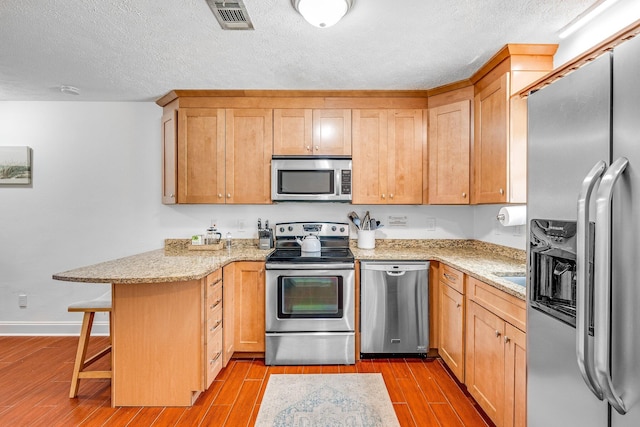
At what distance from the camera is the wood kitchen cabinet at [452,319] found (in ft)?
7.59

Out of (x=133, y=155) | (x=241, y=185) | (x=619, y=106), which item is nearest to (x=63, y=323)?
(x=133, y=155)

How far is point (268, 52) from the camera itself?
2299 millimetres

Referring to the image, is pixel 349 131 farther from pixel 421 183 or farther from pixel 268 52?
pixel 268 52

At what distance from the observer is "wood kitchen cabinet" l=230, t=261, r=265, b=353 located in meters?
2.76

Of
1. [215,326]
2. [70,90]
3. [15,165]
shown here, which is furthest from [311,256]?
[15,165]

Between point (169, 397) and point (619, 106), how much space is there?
260 cm

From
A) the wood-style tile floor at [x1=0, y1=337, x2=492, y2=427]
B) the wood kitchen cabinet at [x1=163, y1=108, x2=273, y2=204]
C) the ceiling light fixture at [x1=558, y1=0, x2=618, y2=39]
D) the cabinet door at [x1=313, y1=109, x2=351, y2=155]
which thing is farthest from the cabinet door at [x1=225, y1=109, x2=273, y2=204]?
the ceiling light fixture at [x1=558, y1=0, x2=618, y2=39]

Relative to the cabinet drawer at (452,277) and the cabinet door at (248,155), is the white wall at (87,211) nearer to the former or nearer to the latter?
the cabinet door at (248,155)

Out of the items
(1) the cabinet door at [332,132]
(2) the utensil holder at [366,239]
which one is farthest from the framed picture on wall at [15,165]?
(2) the utensil holder at [366,239]

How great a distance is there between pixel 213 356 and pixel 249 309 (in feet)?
1.69

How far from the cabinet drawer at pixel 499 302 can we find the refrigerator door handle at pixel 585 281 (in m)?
0.67

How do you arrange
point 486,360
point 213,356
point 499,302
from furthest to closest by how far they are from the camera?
point 213,356
point 486,360
point 499,302

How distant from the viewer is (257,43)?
85.8 inches

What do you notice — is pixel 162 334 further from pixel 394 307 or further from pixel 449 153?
pixel 449 153
